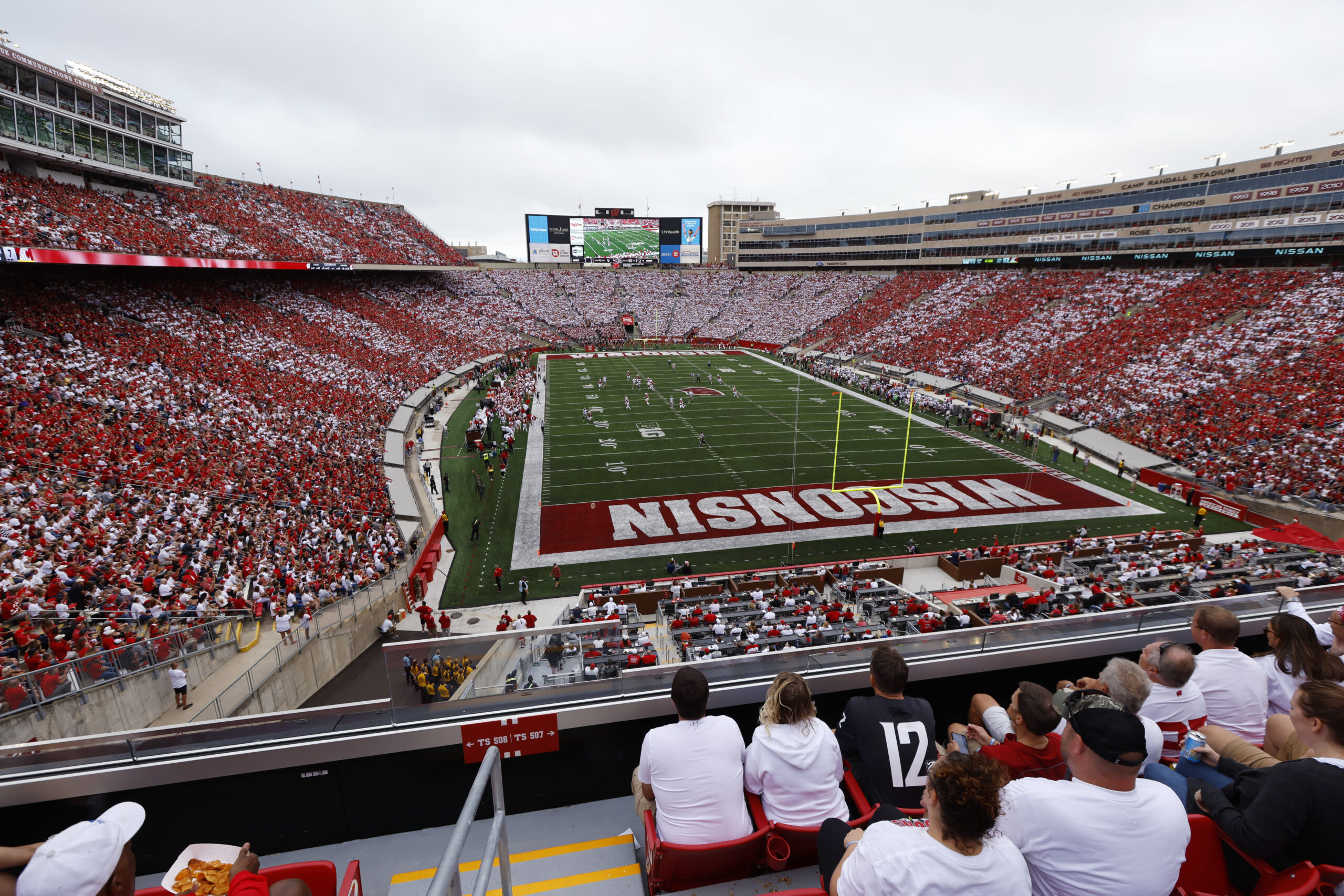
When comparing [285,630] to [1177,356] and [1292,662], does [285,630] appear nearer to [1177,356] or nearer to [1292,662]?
[1292,662]

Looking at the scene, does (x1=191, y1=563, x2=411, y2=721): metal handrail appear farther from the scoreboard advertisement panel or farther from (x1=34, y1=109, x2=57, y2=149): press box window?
the scoreboard advertisement panel

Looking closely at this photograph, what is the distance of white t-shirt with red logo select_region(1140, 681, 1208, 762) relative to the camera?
10.9 ft

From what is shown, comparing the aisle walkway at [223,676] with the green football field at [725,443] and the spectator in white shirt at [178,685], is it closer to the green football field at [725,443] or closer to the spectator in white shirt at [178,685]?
the spectator in white shirt at [178,685]

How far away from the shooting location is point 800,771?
2.92 m

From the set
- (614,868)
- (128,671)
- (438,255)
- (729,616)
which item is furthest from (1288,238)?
(438,255)

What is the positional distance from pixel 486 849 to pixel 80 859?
132 centimetres

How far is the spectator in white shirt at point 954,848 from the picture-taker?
1.90 meters

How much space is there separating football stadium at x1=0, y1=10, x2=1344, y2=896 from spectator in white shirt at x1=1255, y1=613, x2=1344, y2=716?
1.1 inches

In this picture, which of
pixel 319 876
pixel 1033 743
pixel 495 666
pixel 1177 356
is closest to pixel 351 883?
pixel 319 876

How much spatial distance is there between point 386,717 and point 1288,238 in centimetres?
5111

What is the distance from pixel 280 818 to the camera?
11.5 feet

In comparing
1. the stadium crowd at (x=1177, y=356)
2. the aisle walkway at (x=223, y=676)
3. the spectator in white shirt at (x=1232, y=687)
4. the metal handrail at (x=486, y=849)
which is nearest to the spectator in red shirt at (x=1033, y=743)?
the spectator in white shirt at (x=1232, y=687)

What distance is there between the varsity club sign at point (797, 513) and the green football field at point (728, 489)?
8 cm

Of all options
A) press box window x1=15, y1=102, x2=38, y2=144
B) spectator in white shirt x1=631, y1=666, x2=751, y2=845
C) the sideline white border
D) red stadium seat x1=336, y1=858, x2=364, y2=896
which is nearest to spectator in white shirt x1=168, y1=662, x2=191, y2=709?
the sideline white border
